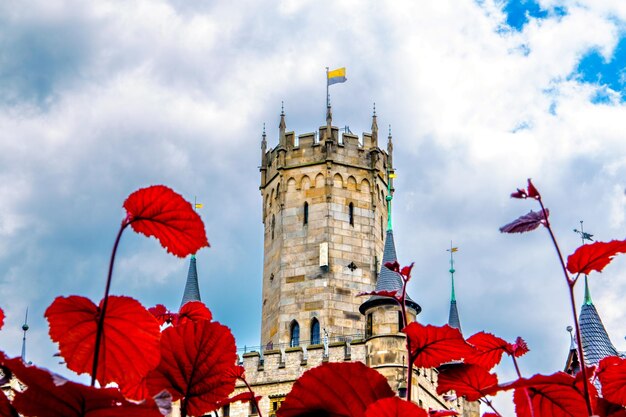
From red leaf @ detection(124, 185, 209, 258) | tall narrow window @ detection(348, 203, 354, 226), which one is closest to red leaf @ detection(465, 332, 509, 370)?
red leaf @ detection(124, 185, 209, 258)

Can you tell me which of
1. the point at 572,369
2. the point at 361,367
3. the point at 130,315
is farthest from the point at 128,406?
the point at 572,369

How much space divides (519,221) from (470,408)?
42.7 meters

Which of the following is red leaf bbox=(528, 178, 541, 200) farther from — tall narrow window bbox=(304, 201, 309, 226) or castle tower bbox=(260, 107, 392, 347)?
tall narrow window bbox=(304, 201, 309, 226)

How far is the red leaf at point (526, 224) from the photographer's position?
208 cm

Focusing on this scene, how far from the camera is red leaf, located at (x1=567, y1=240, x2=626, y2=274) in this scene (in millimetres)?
2160

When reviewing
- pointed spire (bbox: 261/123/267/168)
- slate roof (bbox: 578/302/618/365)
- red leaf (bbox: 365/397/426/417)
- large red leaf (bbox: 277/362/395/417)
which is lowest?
red leaf (bbox: 365/397/426/417)

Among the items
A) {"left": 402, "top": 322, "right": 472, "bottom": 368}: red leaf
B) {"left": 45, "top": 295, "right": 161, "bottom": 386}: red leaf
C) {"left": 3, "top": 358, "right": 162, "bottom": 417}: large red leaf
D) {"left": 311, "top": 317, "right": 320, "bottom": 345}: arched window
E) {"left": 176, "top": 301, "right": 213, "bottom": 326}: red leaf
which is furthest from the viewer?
{"left": 311, "top": 317, "right": 320, "bottom": 345}: arched window

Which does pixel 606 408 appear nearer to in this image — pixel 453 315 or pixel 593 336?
pixel 593 336

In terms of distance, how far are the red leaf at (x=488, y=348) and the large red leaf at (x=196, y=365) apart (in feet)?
2.36

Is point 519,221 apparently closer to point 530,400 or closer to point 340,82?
point 530,400

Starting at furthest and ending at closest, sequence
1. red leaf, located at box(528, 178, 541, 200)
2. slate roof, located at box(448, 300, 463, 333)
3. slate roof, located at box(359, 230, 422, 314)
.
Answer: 1. slate roof, located at box(448, 300, 463, 333)
2. slate roof, located at box(359, 230, 422, 314)
3. red leaf, located at box(528, 178, 541, 200)

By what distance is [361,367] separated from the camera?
193cm

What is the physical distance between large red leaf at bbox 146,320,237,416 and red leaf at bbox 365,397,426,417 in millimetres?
390

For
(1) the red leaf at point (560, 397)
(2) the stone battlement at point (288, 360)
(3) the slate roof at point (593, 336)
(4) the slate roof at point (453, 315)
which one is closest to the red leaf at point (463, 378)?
(1) the red leaf at point (560, 397)
